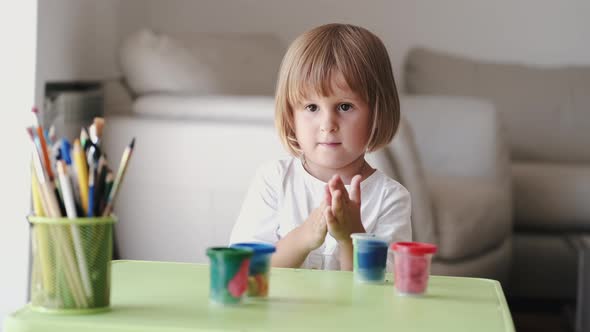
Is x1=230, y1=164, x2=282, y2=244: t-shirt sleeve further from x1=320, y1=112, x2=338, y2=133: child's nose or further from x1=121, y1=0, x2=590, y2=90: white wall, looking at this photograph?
x1=121, y1=0, x2=590, y2=90: white wall

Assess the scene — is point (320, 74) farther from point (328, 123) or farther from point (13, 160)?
point (13, 160)

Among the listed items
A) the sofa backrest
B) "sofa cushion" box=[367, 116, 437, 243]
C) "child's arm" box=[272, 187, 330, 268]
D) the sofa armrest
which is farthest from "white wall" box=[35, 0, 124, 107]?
"child's arm" box=[272, 187, 330, 268]

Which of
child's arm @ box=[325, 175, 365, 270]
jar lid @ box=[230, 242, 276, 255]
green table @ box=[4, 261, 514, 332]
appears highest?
child's arm @ box=[325, 175, 365, 270]

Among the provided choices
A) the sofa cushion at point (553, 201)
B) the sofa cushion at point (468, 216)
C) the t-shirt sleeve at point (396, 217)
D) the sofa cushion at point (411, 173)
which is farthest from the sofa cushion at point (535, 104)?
the t-shirt sleeve at point (396, 217)

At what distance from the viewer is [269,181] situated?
51.2 inches

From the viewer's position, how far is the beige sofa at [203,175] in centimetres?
214

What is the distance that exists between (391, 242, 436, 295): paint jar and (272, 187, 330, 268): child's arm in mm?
132

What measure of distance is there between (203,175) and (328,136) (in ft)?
3.29

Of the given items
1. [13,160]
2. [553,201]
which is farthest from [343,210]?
[553,201]

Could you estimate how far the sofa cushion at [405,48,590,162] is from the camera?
11.5 ft

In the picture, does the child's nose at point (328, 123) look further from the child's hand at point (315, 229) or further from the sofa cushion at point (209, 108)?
the sofa cushion at point (209, 108)

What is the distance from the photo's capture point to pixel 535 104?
3.50m

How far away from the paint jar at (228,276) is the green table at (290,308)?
12 millimetres

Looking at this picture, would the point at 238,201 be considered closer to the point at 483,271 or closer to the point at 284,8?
the point at 483,271
